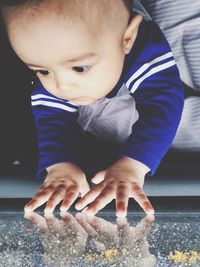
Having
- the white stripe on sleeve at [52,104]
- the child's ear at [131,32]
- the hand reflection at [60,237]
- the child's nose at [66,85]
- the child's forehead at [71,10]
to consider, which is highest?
the child's forehead at [71,10]

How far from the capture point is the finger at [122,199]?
0.50 m

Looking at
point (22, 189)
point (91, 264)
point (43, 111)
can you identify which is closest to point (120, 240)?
point (91, 264)

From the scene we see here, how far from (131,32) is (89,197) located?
19 centimetres

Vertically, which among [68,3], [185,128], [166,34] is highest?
[68,3]

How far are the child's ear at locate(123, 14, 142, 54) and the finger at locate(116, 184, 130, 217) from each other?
6.3 inches

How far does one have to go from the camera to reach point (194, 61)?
0.69 meters

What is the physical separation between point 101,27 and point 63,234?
21 centimetres

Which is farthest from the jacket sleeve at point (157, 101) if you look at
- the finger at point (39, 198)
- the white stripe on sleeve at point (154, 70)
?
the finger at point (39, 198)

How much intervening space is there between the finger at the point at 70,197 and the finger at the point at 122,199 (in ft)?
0.15

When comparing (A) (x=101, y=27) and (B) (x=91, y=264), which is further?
(A) (x=101, y=27)

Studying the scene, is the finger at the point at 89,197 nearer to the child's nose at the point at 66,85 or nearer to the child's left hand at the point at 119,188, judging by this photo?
the child's left hand at the point at 119,188

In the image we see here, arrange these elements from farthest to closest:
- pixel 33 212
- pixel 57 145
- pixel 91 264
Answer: pixel 57 145
pixel 33 212
pixel 91 264

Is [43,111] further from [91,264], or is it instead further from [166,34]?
[91,264]

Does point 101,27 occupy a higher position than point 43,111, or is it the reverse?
point 101,27
